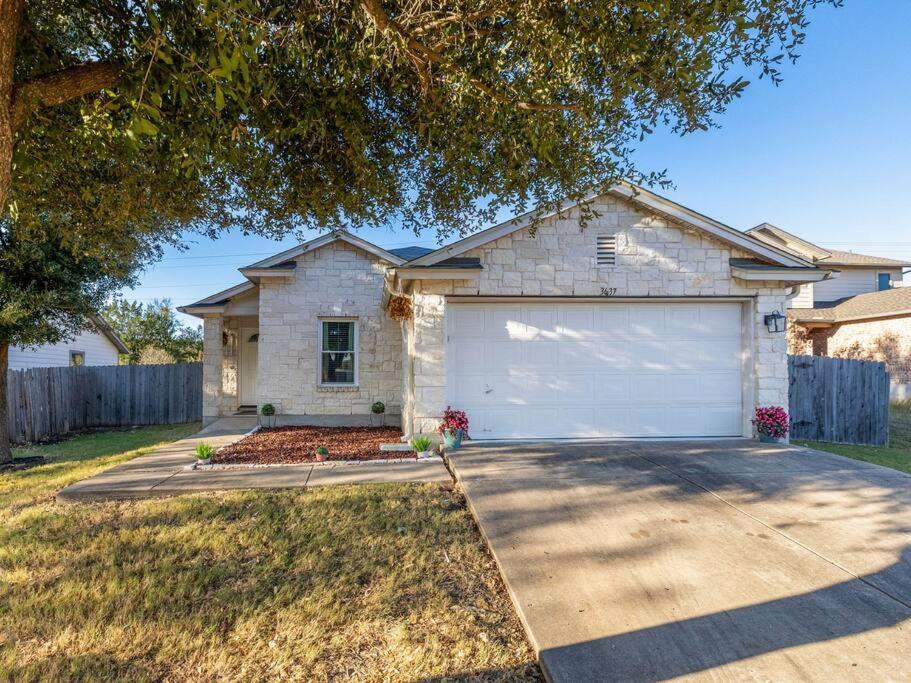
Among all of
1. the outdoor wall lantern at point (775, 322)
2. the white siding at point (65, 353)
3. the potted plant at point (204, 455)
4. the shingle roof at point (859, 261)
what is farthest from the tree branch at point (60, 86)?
the shingle roof at point (859, 261)

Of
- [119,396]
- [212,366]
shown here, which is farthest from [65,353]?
[212,366]

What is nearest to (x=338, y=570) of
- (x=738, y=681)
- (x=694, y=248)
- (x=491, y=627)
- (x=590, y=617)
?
(x=491, y=627)

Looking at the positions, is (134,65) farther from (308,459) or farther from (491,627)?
(308,459)

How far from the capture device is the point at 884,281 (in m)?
18.8

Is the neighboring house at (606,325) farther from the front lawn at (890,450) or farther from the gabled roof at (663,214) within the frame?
the front lawn at (890,450)

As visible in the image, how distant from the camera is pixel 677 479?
557 cm

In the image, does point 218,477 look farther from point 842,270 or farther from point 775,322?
point 842,270

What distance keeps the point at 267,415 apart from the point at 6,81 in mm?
8759

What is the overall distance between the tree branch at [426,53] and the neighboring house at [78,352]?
13403 millimetres

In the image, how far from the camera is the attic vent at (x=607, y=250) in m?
7.57

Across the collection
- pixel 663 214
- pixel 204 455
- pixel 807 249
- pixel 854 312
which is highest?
pixel 807 249

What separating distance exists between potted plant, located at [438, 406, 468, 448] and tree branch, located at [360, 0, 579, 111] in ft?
14.5

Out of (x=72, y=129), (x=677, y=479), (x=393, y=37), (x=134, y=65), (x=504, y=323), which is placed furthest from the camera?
(x=504, y=323)

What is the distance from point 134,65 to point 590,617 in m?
5.00
